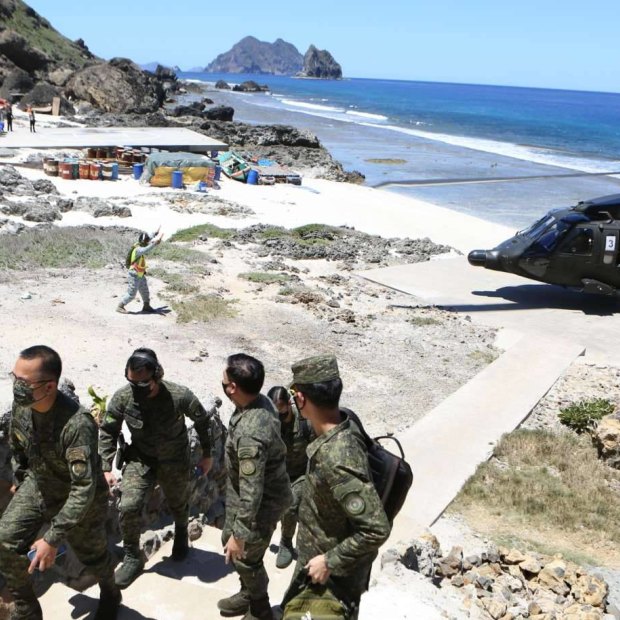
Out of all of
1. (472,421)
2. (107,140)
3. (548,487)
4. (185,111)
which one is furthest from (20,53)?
(548,487)

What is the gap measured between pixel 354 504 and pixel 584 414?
7.57 m

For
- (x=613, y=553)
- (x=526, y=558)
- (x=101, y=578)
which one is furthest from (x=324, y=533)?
(x=613, y=553)

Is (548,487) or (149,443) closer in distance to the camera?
(149,443)

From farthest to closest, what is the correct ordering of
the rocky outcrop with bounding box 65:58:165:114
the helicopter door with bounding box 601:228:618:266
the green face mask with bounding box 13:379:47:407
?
the rocky outcrop with bounding box 65:58:165:114 < the helicopter door with bounding box 601:228:618:266 < the green face mask with bounding box 13:379:47:407

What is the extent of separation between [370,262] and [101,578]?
572 inches

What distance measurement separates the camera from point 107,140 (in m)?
34.6

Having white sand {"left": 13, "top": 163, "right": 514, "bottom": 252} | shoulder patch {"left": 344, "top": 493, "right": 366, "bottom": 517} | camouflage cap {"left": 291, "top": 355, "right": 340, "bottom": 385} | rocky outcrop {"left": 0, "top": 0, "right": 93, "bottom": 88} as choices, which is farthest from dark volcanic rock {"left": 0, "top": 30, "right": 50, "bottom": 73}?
shoulder patch {"left": 344, "top": 493, "right": 366, "bottom": 517}

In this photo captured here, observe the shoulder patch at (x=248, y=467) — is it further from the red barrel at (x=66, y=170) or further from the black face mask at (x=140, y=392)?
the red barrel at (x=66, y=170)

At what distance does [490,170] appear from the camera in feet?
152

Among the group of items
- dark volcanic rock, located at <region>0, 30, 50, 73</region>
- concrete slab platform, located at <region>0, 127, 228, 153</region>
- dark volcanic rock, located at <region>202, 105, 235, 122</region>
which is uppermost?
dark volcanic rock, located at <region>0, 30, 50, 73</region>

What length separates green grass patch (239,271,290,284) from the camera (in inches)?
616

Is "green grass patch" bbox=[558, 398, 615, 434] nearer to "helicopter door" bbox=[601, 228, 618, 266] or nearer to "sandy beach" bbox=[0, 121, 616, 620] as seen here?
"sandy beach" bbox=[0, 121, 616, 620]

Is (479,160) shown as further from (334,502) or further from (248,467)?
(334,502)

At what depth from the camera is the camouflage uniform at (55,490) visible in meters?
4.18
